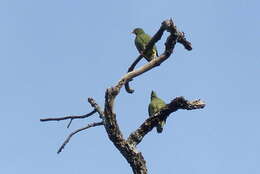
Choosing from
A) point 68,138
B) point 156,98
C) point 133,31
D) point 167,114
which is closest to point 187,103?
point 167,114

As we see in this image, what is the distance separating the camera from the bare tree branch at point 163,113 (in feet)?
16.7

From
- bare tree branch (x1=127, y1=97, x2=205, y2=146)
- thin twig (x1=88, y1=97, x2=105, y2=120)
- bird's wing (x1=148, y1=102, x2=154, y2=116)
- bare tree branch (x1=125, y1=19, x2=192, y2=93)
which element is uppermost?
bird's wing (x1=148, y1=102, x2=154, y2=116)

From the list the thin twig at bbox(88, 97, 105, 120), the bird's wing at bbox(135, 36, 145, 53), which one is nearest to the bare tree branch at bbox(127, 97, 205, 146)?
the thin twig at bbox(88, 97, 105, 120)

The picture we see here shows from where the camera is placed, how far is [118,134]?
16.4 feet

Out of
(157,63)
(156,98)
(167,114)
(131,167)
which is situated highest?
(156,98)

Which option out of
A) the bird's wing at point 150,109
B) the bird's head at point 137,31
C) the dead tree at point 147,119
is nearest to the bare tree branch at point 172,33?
the dead tree at point 147,119

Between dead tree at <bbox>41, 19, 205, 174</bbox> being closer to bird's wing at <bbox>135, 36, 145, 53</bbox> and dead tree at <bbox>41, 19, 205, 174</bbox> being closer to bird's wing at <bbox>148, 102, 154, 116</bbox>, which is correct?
bird's wing at <bbox>148, 102, 154, 116</bbox>

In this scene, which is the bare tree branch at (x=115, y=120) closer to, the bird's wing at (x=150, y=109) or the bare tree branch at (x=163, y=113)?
the bare tree branch at (x=163, y=113)

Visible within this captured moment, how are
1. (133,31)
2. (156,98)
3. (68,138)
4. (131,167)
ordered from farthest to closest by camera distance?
(133,31) → (156,98) → (68,138) → (131,167)

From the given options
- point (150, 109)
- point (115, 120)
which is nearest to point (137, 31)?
point (150, 109)

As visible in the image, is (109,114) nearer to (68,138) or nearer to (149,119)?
(149,119)

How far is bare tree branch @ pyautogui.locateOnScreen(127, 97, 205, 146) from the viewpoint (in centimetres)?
508

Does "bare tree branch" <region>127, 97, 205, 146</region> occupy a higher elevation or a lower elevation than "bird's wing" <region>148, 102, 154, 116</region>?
lower

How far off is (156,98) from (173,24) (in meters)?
5.04
